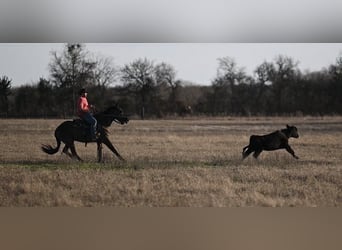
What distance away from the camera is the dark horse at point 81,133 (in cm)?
463

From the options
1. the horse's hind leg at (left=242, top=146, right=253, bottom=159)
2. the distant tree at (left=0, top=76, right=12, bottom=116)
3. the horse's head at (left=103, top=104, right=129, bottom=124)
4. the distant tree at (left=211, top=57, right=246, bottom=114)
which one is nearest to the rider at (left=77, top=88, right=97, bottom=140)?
the horse's head at (left=103, top=104, right=129, bottom=124)

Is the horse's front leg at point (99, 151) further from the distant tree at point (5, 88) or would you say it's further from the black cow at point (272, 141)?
the black cow at point (272, 141)

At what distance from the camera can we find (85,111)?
4609 millimetres

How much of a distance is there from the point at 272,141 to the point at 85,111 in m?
1.60

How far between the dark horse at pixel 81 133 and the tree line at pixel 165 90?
88 mm

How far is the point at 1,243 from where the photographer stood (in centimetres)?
428

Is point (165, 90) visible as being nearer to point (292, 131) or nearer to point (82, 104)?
point (82, 104)

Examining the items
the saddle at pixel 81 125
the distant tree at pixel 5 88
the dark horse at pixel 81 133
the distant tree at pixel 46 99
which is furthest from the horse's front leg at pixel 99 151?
the distant tree at pixel 5 88

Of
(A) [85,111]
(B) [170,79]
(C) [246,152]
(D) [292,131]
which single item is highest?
(B) [170,79]

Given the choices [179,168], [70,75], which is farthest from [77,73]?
[179,168]

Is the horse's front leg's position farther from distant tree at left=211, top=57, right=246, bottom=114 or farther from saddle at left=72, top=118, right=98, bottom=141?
distant tree at left=211, top=57, right=246, bottom=114
